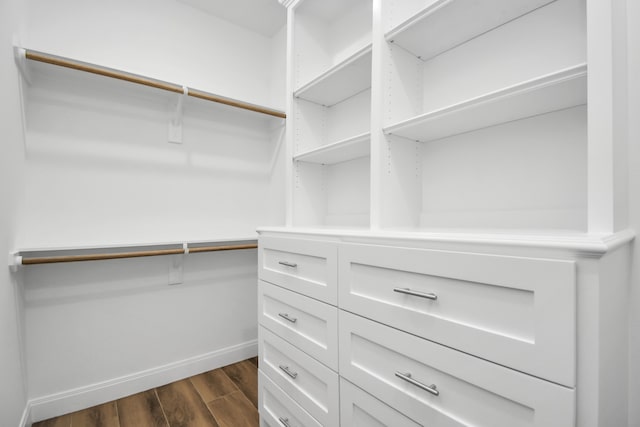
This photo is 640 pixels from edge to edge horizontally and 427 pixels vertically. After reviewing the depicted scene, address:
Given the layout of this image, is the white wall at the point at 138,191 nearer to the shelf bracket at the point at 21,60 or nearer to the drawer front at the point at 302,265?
the shelf bracket at the point at 21,60

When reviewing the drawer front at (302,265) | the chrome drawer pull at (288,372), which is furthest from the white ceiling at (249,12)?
the chrome drawer pull at (288,372)

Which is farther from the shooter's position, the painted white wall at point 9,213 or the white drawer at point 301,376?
the painted white wall at point 9,213

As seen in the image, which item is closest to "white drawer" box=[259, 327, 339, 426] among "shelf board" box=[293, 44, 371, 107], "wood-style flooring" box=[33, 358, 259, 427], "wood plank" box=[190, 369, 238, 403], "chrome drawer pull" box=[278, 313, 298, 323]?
"chrome drawer pull" box=[278, 313, 298, 323]

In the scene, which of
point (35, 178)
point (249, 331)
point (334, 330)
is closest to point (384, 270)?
point (334, 330)

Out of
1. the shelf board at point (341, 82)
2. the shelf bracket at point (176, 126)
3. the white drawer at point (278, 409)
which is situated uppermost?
the shelf board at point (341, 82)

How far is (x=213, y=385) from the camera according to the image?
1.84 metres

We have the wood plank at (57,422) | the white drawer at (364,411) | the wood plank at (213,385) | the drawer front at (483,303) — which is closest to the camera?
the drawer front at (483,303)

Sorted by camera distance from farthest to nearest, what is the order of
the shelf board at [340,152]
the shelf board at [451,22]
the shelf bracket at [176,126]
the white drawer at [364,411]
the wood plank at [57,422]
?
the shelf bracket at [176,126], the wood plank at [57,422], the shelf board at [340,152], the shelf board at [451,22], the white drawer at [364,411]

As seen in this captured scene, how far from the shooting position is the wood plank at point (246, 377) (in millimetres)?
1751

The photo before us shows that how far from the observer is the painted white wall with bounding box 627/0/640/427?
30.3 inches

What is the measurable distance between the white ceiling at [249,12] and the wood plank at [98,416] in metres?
2.50

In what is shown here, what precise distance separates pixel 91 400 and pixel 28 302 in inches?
25.2

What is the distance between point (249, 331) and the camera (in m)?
2.21

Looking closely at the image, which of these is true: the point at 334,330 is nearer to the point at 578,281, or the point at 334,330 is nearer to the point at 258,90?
the point at 578,281
